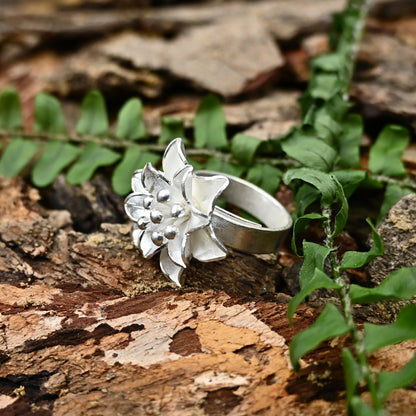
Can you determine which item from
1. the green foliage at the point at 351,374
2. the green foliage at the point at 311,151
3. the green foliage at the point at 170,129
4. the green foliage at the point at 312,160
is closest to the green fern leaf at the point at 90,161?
the green foliage at the point at 312,160

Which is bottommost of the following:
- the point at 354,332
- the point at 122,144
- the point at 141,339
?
the point at 141,339

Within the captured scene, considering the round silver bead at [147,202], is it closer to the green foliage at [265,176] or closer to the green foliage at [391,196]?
the green foliage at [265,176]

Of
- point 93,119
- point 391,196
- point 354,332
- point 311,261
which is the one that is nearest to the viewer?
point 354,332

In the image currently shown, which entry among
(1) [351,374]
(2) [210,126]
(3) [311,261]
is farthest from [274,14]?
(1) [351,374]

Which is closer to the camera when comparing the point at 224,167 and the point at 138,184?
the point at 138,184

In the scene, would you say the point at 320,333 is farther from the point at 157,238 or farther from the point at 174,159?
the point at 174,159

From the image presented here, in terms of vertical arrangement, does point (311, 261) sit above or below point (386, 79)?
below

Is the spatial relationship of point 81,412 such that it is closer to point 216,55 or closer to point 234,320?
point 234,320
